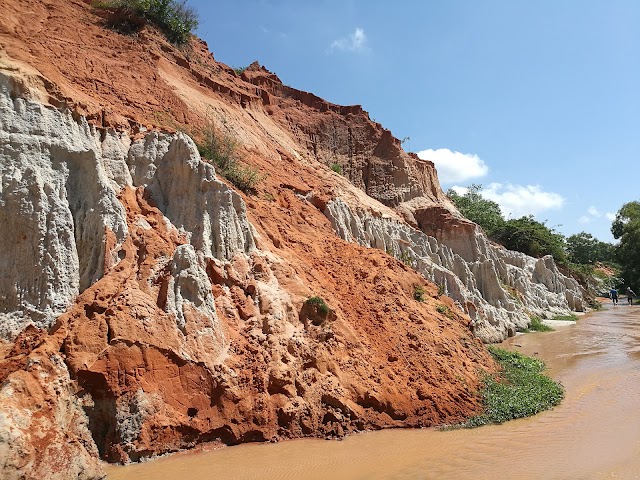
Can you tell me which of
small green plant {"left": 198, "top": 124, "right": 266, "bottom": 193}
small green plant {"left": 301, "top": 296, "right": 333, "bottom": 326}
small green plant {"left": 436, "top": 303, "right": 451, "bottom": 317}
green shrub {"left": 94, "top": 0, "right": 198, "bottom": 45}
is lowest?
small green plant {"left": 436, "top": 303, "right": 451, "bottom": 317}

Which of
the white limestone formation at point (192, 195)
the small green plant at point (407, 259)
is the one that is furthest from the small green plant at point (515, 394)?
the small green plant at point (407, 259)

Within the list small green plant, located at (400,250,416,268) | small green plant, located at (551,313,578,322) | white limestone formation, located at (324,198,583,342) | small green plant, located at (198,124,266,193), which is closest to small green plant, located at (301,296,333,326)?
small green plant, located at (198,124,266,193)

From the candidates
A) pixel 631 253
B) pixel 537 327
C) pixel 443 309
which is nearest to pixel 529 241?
pixel 631 253

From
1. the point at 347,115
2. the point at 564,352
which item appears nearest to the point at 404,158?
Result: the point at 347,115

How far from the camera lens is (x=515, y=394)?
10.1 meters

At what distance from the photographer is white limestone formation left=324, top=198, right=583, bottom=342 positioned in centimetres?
1891

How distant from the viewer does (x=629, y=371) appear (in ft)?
43.0

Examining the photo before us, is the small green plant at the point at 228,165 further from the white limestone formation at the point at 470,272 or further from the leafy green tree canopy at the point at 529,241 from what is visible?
the leafy green tree canopy at the point at 529,241

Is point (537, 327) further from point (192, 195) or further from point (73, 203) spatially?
point (73, 203)

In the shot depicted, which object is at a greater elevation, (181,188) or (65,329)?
(181,188)

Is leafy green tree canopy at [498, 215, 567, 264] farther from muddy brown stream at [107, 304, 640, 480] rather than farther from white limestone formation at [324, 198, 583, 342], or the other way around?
muddy brown stream at [107, 304, 640, 480]

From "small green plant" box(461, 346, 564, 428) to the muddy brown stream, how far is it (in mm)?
208

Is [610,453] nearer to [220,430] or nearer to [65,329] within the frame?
[220,430]

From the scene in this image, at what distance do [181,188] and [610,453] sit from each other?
9748mm
